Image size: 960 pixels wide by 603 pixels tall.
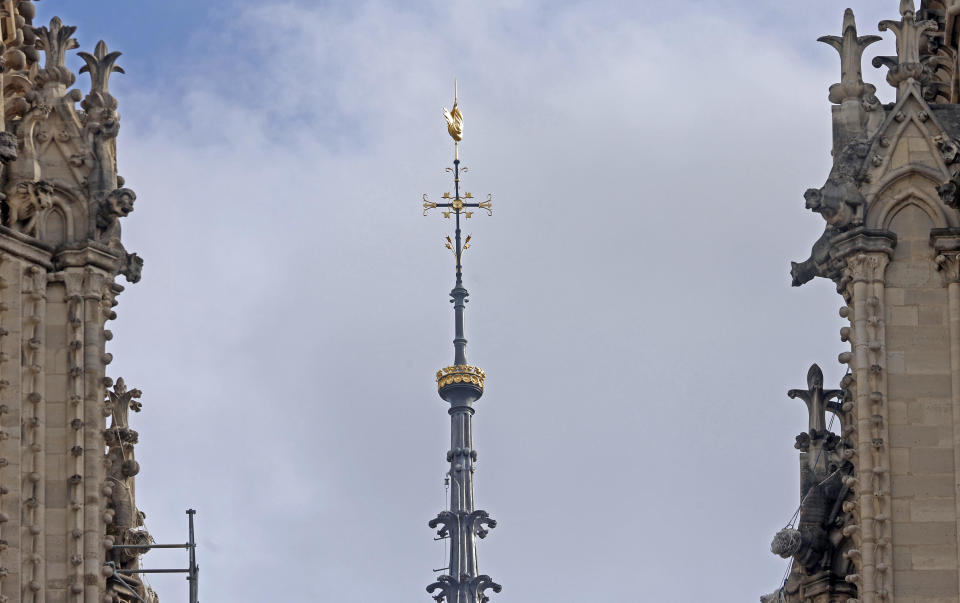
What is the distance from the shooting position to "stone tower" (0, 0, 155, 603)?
5906 centimetres

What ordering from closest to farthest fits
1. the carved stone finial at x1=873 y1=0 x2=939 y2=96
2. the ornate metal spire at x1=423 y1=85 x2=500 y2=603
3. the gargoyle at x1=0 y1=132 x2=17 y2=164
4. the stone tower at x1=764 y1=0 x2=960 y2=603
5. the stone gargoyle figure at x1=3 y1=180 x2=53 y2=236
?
Answer: the stone tower at x1=764 y1=0 x2=960 y2=603
the gargoyle at x1=0 y1=132 x2=17 y2=164
the stone gargoyle figure at x1=3 y1=180 x2=53 y2=236
the carved stone finial at x1=873 y1=0 x2=939 y2=96
the ornate metal spire at x1=423 y1=85 x2=500 y2=603

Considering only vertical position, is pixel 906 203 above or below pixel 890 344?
above

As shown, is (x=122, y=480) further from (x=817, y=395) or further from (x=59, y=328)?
(x=817, y=395)

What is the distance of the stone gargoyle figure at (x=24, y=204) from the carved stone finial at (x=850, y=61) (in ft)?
46.4

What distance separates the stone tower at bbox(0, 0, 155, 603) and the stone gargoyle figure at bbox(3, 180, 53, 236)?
2 centimetres

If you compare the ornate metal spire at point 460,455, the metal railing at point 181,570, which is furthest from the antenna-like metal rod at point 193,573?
the ornate metal spire at point 460,455

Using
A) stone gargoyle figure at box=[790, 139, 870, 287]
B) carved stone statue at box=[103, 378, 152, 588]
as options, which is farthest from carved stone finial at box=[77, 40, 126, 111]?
stone gargoyle figure at box=[790, 139, 870, 287]

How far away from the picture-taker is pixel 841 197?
6166cm

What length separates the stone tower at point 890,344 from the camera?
2314 inches

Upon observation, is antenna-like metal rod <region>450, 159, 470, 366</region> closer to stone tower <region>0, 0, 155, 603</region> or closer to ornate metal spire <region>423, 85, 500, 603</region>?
ornate metal spire <region>423, 85, 500, 603</region>

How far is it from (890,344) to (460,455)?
10446cm

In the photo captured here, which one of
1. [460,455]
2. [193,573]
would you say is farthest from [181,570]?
[460,455]

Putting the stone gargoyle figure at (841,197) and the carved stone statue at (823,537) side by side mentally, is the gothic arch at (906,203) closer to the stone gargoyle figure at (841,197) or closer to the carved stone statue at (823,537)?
the stone gargoyle figure at (841,197)

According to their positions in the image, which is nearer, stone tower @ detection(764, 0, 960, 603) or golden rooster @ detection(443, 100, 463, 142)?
stone tower @ detection(764, 0, 960, 603)
